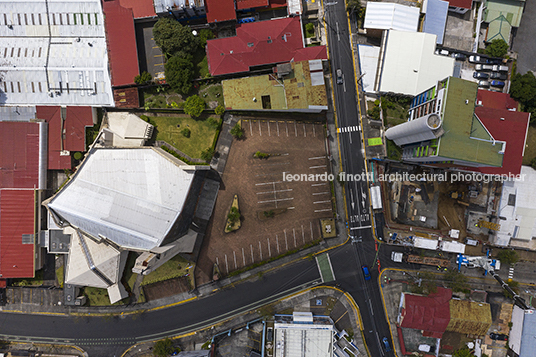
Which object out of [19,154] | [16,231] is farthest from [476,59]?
[16,231]

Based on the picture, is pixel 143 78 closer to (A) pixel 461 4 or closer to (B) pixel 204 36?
(B) pixel 204 36

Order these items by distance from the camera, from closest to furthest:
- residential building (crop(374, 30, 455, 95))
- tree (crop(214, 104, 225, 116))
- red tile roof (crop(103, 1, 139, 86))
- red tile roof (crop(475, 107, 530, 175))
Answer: red tile roof (crop(475, 107, 530, 175))
red tile roof (crop(103, 1, 139, 86))
residential building (crop(374, 30, 455, 95))
tree (crop(214, 104, 225, 116))

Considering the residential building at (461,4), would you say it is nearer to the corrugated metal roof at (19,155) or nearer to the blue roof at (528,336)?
the blue roof at (528,336)

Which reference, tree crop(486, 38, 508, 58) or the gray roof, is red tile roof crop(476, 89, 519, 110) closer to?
tree crop(486, 38, 508, 58)

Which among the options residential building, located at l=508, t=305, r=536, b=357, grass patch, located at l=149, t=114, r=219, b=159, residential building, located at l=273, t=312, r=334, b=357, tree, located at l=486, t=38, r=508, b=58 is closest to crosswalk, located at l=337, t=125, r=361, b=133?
grass patch, located at l=149, t=114, r=219, b=159

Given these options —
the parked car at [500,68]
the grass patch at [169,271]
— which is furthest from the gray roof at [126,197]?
the parked car at [500,68]

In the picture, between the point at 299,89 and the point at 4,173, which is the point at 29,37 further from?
the point at 299,89

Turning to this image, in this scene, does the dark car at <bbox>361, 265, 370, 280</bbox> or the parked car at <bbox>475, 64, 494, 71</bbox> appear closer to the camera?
the dark car at <bbox>361, 265, 370, 280</bbox>
